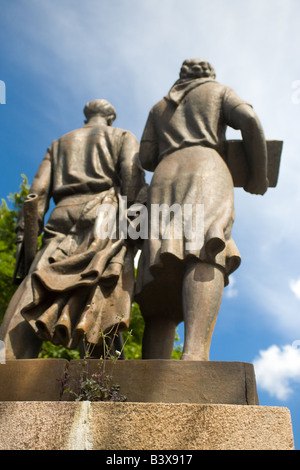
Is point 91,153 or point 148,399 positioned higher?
point 91,153

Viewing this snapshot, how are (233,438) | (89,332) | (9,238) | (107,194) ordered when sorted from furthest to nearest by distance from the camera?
(9,238)
(107,194)
(89,332)
(233,438)

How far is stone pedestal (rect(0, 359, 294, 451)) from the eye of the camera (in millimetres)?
2598

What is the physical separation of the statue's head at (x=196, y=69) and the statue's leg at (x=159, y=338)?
2472 millimetres

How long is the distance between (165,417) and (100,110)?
3917 millimetres

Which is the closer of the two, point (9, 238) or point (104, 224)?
point (104, 224)

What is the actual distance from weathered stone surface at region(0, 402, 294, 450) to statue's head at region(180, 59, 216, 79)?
3485mm

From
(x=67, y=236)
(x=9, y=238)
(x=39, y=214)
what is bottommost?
(x=67, y=236)

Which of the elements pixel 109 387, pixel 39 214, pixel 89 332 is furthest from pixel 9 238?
pixel 109 387

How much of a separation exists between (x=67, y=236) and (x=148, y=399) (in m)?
2.06

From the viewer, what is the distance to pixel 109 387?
9.89ft

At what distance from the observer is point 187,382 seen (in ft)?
9.78

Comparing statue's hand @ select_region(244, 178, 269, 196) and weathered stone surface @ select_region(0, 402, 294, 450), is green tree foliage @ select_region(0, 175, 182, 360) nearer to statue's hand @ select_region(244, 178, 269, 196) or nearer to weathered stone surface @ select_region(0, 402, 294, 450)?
statue's hand @ select_region(244, 178, 269, 196)

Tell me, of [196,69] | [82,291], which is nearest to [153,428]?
[82,291]

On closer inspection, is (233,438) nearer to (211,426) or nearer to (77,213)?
(211,426)
